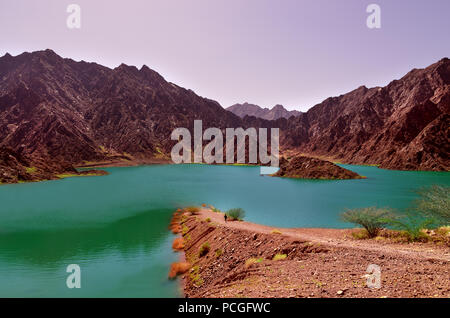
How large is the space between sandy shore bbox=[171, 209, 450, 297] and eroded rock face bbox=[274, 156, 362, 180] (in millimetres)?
93403

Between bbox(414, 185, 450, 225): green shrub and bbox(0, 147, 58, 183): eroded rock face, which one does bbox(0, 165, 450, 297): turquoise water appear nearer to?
bbox(414, 185, 450, 225): green shrub

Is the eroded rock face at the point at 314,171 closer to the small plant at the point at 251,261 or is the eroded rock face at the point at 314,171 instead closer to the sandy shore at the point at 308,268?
the sandy shore at the point at 308,268

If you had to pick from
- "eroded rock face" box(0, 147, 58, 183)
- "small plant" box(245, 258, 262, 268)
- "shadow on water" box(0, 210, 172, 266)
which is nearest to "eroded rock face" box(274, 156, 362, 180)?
"shadow on water" box(0, 210, 172, 266)

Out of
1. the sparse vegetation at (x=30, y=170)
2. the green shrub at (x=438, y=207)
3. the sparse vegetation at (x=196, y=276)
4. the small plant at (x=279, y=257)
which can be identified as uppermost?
the green shrub at (x=438, y=207)

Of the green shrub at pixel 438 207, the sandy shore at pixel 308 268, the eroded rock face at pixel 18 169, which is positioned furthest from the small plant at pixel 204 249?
the eroded rock face at pixel 18 169

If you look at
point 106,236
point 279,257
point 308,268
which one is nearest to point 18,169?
point 106,236

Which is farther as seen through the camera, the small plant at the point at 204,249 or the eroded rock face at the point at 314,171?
the eroded rock face at the point at 314,171

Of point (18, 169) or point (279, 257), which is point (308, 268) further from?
point (18, 169)

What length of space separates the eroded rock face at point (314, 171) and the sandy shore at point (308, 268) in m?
93.4

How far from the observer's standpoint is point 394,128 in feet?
655

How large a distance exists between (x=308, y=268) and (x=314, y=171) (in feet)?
345

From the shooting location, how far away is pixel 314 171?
11362cm

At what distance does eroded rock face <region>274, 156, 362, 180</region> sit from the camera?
109 metres

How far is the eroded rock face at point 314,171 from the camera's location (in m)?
109
